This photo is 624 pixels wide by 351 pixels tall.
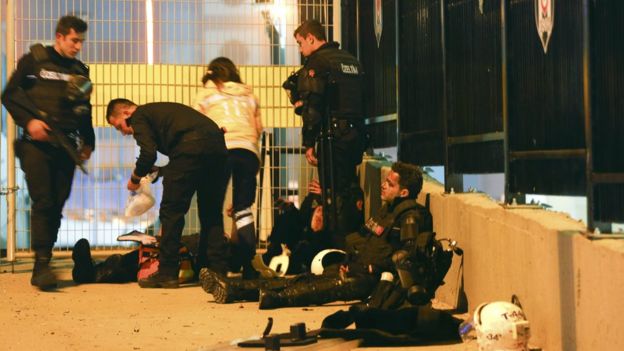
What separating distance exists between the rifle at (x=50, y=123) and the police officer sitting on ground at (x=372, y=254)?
226 centimetres

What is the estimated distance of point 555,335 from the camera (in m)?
6.67

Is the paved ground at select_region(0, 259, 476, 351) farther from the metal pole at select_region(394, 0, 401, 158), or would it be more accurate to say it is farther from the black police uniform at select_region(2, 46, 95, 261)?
the metal pole at select_region(394, 0, 401, 158)

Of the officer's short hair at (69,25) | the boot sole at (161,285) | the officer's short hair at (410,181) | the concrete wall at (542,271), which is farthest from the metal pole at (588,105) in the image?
the officer's short hair at (69,25)

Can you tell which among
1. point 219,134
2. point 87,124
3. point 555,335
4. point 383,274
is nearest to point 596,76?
point 555,335

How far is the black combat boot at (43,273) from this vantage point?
10.8m

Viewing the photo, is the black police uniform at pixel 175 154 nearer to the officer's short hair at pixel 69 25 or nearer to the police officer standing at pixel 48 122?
the police officer standing at pixel 48 122

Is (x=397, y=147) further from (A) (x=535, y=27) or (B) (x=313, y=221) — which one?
(A) (x=535, y=27)

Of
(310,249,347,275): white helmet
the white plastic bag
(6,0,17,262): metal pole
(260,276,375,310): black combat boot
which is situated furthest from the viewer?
(6,0,17,262): metal pole

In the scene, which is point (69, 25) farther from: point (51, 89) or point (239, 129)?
point (239, 129)

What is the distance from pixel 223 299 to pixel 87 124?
7.58 feet

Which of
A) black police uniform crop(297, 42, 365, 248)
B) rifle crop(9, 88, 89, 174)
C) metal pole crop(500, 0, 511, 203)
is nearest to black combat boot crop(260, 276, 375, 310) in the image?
metal pole crop(500, 0, 511, 203)

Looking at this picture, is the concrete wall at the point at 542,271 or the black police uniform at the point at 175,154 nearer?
the concrete wall at the point at 542,271

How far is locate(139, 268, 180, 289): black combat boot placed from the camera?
1092cm

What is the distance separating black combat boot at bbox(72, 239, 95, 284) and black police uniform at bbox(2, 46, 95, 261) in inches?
17.0
